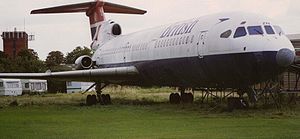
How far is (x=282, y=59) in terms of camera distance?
19453mm

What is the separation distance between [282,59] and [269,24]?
2.09 meters

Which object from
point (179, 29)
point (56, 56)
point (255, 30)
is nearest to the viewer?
point (255, 30)

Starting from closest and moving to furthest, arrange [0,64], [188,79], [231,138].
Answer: [231,138] → [188,79] → [0,64]

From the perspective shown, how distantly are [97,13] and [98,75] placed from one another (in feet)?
34.1

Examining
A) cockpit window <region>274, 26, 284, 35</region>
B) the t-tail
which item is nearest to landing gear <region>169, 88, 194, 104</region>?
the t-tail

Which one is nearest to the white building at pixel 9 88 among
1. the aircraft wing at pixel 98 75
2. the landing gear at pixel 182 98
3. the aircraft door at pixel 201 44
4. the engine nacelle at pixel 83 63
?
the engine nacelle at pixel 83 63

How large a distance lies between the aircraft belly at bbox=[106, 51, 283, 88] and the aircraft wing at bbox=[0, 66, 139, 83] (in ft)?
8.47

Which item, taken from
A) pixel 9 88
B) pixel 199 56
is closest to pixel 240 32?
pixel 199 56

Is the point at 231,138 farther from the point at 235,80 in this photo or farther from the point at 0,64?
the point at 0,64

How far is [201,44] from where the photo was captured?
22.5 metres

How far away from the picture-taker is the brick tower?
125 metres

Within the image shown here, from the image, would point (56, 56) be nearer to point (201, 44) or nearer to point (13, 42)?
point (13, 42)

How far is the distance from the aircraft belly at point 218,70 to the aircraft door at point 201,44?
10.0 inches

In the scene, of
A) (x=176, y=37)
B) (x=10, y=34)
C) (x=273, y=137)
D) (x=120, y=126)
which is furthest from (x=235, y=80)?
(x=10, y=34)
